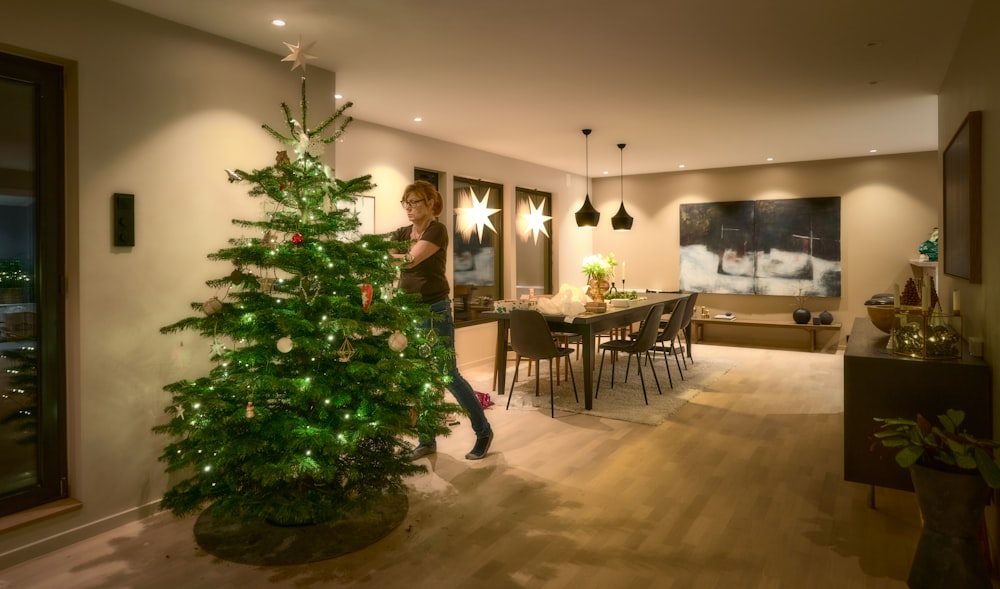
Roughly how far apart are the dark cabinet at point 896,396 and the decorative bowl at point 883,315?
39 cm

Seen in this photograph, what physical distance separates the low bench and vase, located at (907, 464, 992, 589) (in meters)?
5.79

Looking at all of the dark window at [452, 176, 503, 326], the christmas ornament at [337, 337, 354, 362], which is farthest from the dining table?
the christmas ornament at [337, 337, 354, 362]

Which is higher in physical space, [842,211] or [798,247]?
[842,211]

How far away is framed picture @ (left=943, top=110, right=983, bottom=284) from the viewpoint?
2.72m

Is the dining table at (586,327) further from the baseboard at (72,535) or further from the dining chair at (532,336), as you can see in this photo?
the baseboard at (72,535)

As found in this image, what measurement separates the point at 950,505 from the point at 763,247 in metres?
6.68

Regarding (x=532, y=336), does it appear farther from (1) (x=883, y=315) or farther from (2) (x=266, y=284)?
(2) (x=266, y=284)

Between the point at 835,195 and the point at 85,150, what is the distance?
26.2 ft

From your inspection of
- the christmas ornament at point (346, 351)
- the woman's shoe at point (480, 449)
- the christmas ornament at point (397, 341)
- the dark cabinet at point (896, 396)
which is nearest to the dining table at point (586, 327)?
the woman's shoe at point (480, 449)

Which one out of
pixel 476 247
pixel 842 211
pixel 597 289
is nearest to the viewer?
pixel 597 289

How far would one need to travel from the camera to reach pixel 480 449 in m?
3.62

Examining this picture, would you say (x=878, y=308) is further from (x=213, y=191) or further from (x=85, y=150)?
(x=85, y=150)

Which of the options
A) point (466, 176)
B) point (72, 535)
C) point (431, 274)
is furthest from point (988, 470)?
point (466, 176)

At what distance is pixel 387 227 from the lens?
18.4 feet
